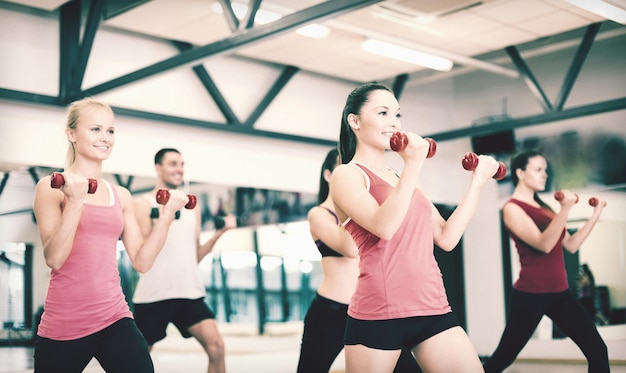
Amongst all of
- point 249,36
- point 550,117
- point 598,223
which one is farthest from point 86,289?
point 598,223

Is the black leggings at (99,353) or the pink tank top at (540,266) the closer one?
the black leggings at (99,353)

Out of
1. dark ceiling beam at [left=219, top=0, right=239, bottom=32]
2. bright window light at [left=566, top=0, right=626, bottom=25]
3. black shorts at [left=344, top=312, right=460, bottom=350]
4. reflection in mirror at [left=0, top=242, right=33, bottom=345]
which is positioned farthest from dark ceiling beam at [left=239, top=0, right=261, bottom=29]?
black shorts at [left=344, top=312, right=460, bottom=350]

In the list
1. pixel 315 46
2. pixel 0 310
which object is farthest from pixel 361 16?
pixel 0 310

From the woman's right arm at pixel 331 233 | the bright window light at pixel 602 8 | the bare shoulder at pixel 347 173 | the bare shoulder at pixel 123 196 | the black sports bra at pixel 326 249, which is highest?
the bright window light at pixel 602 8

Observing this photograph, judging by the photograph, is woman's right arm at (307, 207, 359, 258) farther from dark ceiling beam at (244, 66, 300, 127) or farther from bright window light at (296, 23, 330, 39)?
dark ceiling beam at (244, 66, 300, 127)

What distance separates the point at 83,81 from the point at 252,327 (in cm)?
290

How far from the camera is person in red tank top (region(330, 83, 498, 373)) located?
2.25 metres

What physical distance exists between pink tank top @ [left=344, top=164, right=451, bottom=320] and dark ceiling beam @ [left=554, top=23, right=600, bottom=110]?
213 inches

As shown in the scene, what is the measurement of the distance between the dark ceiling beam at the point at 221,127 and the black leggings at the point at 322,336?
386 cm

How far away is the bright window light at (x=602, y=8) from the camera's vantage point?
5.84 metres

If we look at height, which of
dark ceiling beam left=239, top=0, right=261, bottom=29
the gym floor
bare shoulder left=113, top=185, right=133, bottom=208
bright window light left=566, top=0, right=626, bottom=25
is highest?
bright window light left=566, top=0, right=626, bottom=25

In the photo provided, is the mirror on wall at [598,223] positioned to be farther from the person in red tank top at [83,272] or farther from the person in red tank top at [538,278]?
the person in red tank top at [83,272]

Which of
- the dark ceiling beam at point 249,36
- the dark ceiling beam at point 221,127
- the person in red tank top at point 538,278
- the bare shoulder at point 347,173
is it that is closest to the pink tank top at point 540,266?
the person in red tank top at point 538,278

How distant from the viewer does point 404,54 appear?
7348 mm
